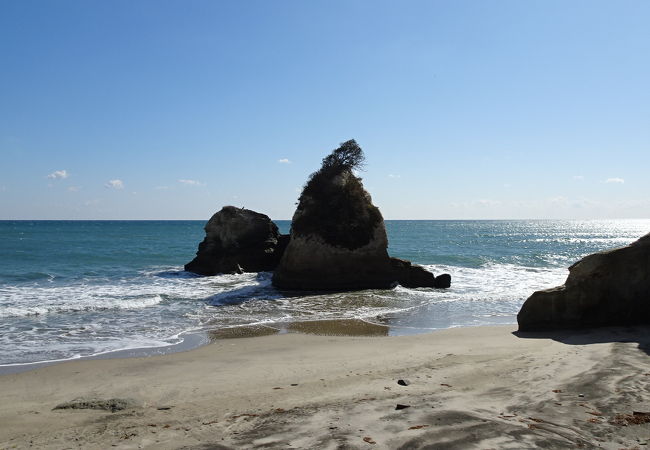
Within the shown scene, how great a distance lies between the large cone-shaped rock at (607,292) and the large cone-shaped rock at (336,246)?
1277 cm

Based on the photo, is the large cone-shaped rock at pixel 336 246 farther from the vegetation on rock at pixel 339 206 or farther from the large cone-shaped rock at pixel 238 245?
the large cone-shaped rock at pixel 238 245

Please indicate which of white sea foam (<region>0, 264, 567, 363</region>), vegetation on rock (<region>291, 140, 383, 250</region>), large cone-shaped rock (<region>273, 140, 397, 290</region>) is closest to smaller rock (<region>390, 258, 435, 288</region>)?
large cone-shaped rock (<region>273, 140, 397, 290</region>)

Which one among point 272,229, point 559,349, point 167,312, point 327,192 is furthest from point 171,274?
point 559,349

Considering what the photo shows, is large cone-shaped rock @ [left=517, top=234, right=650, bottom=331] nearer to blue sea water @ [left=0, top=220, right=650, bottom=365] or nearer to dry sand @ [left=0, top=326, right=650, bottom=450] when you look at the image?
dry sand @ [left=0, top=326, right=650, bottom=450]

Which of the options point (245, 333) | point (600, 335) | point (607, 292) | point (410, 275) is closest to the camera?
point (600, 335)

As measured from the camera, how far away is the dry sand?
5555 mm

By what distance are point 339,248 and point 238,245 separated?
9.11 m

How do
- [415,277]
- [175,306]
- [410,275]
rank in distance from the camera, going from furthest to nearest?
[410,275], [415,277], [175,306]

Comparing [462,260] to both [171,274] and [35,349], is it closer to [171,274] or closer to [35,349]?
[171,274]

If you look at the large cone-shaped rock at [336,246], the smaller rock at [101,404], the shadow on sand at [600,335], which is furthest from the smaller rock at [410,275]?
the smaller rock at [101,404]

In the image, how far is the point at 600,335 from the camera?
11.3 meters

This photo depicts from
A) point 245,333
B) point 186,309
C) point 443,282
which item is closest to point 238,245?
point 186,309

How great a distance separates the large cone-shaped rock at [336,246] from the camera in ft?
80.6

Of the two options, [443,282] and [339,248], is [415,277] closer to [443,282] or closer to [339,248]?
[443,282]
